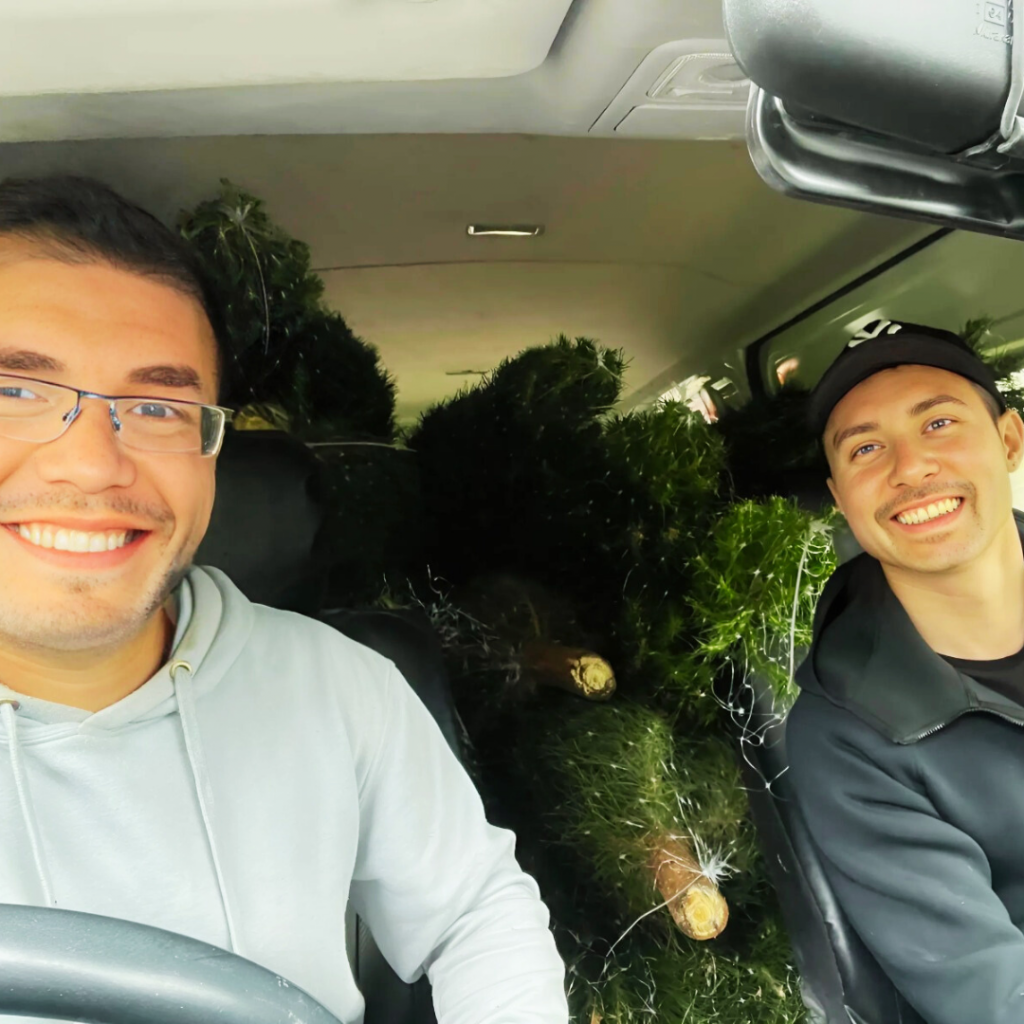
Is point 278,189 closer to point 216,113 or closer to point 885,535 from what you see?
point 216,113

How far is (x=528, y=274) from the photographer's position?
4.97ft

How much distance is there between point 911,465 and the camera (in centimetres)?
133

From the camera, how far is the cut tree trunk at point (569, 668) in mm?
1264

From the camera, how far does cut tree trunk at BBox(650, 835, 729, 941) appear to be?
112 centimetres

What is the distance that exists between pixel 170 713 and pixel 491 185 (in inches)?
35.5

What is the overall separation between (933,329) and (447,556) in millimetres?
946

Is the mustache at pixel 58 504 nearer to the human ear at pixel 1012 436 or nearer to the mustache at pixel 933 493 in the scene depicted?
the mustache at pixel 933 493

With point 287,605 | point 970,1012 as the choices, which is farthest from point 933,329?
point 287,605

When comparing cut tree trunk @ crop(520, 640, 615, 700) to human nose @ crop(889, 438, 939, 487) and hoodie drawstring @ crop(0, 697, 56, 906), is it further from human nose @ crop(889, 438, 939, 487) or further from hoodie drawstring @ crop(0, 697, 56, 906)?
hoodie drawstring @ crop(0, 697, 56, 906)

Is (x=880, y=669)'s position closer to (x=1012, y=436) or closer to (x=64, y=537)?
(x=1012, y=436)

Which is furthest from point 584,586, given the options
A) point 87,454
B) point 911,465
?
point 87,454

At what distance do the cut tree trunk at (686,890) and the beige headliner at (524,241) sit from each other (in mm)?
762

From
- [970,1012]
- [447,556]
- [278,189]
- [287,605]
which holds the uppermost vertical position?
[278,189]

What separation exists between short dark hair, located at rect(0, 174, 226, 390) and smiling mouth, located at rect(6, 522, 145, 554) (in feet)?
0.97
